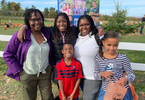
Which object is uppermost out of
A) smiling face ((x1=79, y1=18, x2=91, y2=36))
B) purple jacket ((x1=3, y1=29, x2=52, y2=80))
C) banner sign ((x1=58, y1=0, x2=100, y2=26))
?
banner sign ((x1=58, y1=0, x2=100, y2=26))

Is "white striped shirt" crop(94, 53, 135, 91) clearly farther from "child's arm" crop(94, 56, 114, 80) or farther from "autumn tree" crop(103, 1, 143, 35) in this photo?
"autumn tree" crop(103, 1, 143, 35)

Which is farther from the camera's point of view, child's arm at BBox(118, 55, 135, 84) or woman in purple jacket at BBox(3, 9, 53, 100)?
woman in purple jacket at BBox(3, 9, 53, 100)

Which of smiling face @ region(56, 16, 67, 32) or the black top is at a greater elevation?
smiling face @ region(56, 16, 67, 32)

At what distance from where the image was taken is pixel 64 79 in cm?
209

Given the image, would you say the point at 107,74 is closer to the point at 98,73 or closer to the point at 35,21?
the point at 98,73

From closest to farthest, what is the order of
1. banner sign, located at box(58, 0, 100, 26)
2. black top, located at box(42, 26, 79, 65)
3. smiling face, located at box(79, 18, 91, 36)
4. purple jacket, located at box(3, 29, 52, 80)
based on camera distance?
purple jacket, located at box(3, 29, 52, 80), smiling face, located at box(79, 18, 91, 36), black top, located at box(42, 26, 79, 65), banner sign, located at box(58, 0, 100, 26)

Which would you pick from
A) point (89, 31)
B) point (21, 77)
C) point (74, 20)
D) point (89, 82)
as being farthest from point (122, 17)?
point (21, 77)

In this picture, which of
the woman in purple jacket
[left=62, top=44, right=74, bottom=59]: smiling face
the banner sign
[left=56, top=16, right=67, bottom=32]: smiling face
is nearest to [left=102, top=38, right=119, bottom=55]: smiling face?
[left=62, top=44, right=74, bottom=59]: smiling face

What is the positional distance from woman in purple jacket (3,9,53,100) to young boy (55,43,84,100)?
1.09ft

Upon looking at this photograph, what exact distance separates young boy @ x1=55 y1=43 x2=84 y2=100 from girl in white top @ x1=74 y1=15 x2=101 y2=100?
0.11 metres

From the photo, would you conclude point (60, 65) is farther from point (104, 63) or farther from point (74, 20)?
point (74, 20)

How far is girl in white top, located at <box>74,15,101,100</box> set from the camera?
203cm

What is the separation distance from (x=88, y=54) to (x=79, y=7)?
2392mm

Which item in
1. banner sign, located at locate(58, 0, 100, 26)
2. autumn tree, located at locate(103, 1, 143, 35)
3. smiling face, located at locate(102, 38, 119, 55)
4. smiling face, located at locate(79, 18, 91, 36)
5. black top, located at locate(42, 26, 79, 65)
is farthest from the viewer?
autumn tree, located at locate(103, 1, 143, 35)
